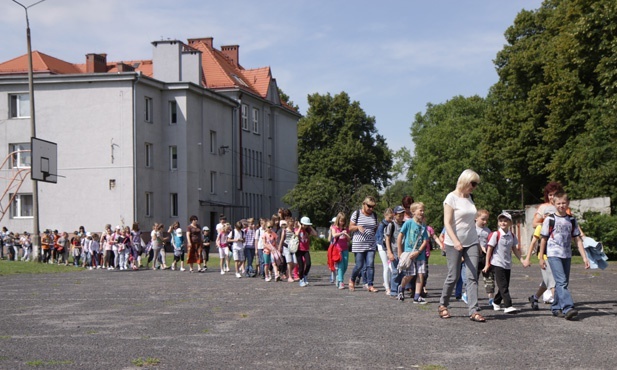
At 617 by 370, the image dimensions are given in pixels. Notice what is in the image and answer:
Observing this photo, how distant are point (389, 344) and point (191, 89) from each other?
174 ft

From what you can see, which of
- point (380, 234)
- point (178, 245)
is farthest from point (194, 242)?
point (380, 234)

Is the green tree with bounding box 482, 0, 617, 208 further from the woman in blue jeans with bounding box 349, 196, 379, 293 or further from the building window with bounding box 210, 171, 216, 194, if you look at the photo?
the building window with bounding box 210, 171, 216, 194

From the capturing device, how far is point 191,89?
61.8 meters

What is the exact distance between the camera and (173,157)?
62.1 meters

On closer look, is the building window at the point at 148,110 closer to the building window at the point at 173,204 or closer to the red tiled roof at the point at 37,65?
the building window at the point at 173,204

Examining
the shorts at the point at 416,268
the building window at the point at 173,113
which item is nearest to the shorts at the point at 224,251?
the shorts at the point at 416,268

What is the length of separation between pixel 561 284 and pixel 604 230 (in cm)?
2880

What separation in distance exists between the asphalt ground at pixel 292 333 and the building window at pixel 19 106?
4279 cm

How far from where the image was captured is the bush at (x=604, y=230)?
130 ft

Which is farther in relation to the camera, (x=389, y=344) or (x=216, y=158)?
(x=216, y=158)

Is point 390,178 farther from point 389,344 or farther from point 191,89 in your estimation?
point 389,344

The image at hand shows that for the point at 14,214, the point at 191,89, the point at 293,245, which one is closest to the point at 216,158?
the point at 191,89

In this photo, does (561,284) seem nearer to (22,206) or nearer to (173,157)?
(173,157)

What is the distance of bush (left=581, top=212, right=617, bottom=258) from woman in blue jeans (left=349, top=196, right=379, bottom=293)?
23025mm
